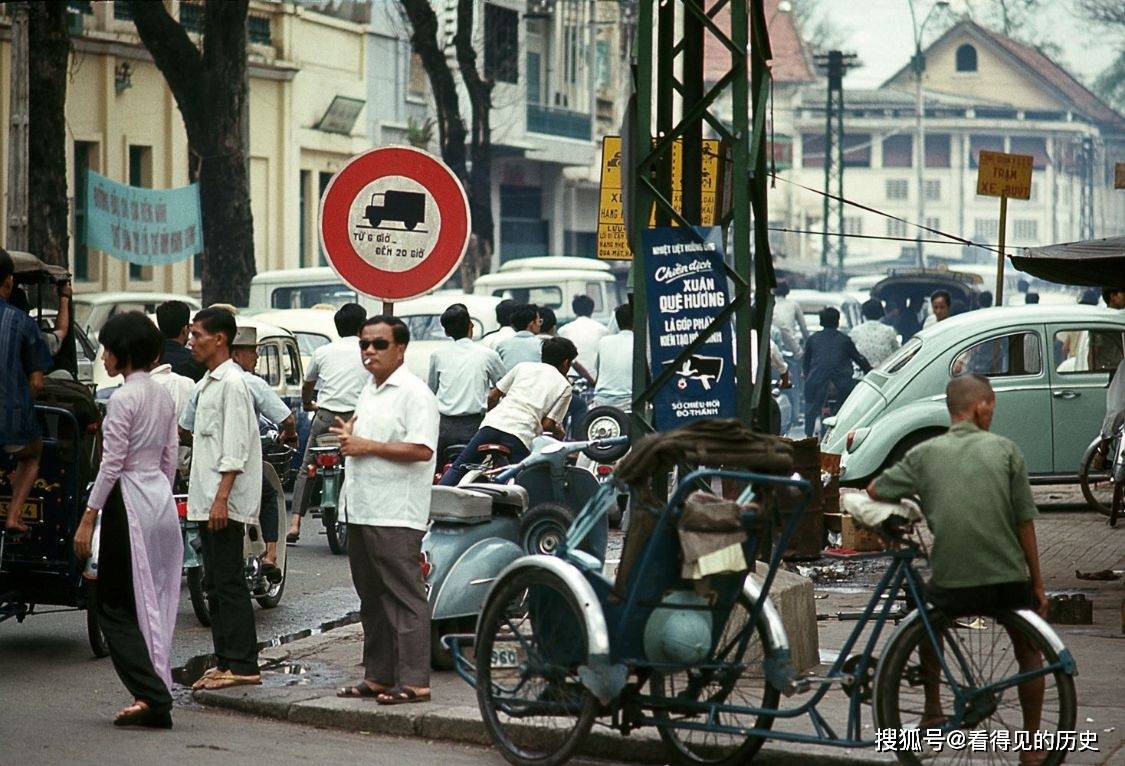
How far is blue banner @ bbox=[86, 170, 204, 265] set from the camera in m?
27.1

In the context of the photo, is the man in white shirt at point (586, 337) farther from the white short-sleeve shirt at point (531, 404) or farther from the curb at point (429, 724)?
the curb at point (429, 724)

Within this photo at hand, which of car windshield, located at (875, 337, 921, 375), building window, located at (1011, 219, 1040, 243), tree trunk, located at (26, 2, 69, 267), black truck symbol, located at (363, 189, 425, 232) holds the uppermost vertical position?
building window, located at (1011, 219, 1040, 243)

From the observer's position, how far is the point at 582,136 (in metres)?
54.0

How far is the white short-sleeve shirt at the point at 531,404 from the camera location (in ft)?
41.6

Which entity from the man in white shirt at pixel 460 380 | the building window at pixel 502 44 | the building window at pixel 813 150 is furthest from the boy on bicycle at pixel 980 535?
the building window at pixel 813 150

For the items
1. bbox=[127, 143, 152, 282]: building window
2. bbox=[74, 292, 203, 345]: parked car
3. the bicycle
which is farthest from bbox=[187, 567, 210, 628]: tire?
bbox=[127, 143, 152, 282]: building window

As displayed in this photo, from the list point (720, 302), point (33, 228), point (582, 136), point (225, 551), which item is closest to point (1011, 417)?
point (720, 302)

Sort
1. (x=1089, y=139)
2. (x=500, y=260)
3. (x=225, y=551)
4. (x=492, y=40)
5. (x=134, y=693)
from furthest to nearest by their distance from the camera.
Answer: (x=1089, y=139) < (x=500, y=260) < (x=492, y=40) < (x=225, y=551) < (x=134, y=693)

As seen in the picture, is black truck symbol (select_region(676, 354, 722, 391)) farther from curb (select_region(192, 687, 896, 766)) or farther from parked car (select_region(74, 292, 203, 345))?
parked car (select_region(74, 292, 203, 345))

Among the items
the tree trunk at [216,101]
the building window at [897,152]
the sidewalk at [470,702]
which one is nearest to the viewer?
the sidewalk at [470,702]

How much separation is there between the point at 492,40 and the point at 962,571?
141ft

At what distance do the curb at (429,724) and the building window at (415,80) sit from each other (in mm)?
38414

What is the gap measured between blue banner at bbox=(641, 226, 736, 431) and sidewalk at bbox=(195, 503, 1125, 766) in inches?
52.9

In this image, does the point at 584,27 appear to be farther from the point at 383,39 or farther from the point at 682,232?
the point at 682,232
